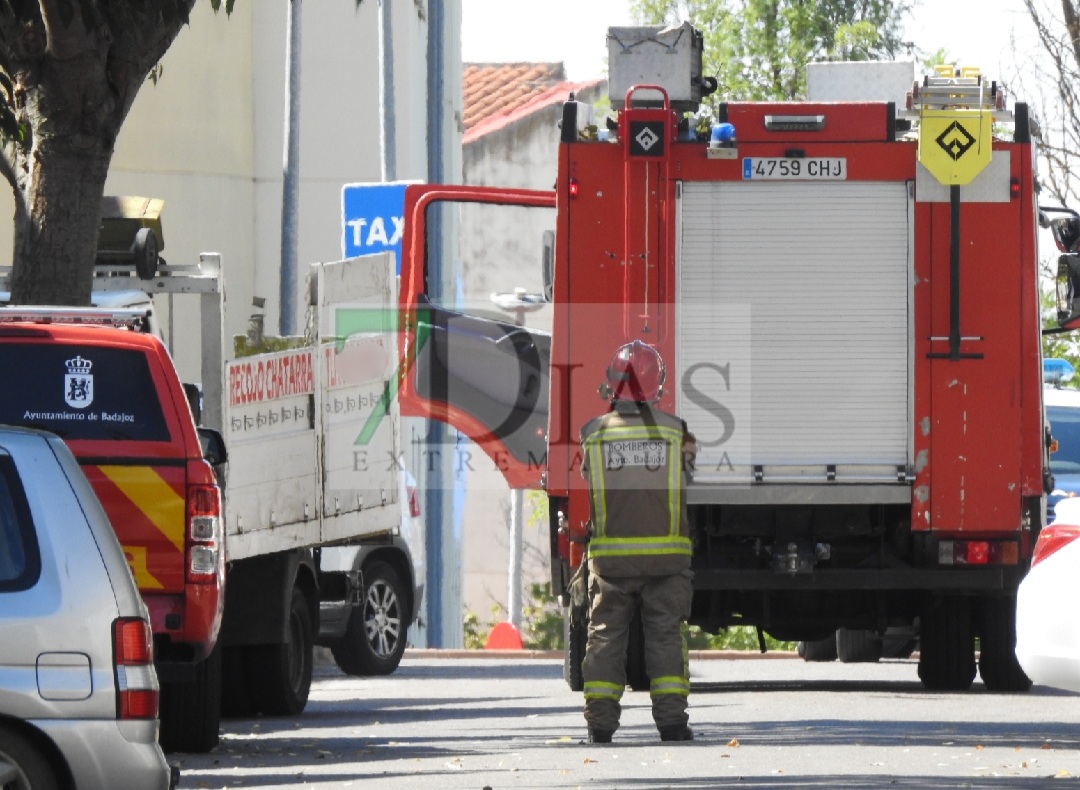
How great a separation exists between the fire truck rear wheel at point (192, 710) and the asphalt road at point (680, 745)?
117 millimetres

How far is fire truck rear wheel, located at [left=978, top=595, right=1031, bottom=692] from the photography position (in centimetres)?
1424

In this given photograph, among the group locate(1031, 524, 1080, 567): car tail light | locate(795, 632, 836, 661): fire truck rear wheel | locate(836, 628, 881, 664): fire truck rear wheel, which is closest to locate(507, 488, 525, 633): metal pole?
locate(795, 632, 836, 661): fire truck rear wheel

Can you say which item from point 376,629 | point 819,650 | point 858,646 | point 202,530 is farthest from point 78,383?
point 819,650

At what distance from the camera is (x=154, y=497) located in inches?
399

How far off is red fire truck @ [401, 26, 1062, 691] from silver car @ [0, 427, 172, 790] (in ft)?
19.7

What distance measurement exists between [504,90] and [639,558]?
137 feet

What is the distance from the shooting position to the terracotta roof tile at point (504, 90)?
48812mm

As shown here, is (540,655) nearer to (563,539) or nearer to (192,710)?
(563,539)

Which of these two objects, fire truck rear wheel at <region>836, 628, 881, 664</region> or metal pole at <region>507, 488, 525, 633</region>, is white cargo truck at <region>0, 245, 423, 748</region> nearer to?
fire truck rear wheel at <region>836, 628, 881, 664</region>

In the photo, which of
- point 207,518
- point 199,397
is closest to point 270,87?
point 199,397

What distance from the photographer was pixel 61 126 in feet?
39.5

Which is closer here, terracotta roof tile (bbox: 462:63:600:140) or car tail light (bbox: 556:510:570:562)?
car tail light (bbox: 556:510:570:562)

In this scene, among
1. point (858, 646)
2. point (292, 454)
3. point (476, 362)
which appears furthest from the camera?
point (858, 646)

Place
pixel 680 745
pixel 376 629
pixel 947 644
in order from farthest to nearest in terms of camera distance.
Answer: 1. pixel 376 629
2. pixel 947 644
3. pixel 680 745
